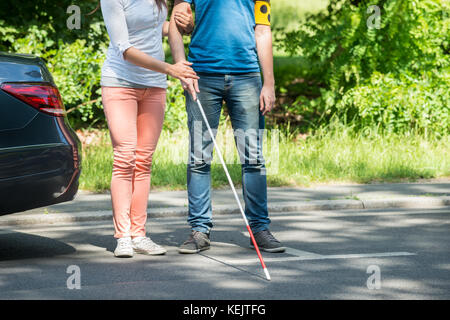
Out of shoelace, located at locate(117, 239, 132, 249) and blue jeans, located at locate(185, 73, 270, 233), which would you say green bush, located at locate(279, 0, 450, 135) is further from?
shoelace, located at locate(117, 239, 132, 249)

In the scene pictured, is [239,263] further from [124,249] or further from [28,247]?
[28,247]

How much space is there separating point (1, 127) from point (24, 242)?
1.40 m

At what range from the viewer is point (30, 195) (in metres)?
5.22

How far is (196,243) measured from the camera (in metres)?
5.76

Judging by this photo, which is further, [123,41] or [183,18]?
[183,18]

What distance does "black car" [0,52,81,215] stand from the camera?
512 centimetres

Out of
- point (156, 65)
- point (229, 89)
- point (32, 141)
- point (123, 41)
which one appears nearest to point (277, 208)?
point (229, 89)

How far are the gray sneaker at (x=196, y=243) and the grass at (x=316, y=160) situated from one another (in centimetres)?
310

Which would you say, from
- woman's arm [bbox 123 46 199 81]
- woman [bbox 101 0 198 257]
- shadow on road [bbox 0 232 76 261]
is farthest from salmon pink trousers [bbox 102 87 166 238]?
shadow on road [bbox 0 232 76 261]

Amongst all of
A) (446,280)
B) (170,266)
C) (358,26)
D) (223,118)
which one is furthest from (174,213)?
(358,26)

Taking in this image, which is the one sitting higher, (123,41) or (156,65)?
(123,41)

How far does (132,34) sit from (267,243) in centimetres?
172

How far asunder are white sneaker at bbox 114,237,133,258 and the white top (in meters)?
1.07

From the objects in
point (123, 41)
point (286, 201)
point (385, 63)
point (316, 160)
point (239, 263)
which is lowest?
point (239, 263)
